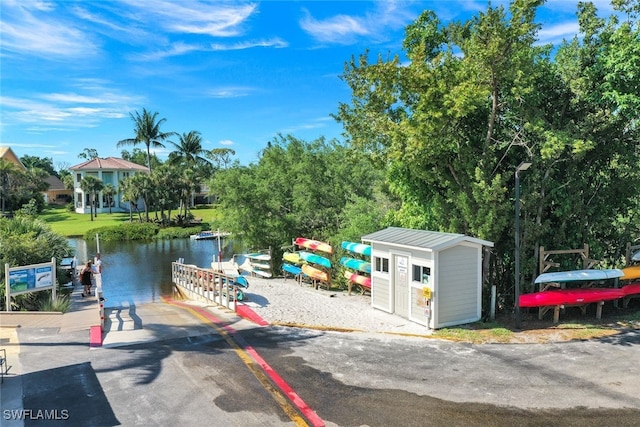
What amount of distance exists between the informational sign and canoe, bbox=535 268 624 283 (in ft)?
48.6

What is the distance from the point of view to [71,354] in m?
9.41

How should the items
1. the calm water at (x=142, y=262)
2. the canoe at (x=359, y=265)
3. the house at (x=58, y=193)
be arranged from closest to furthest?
the canoe at (x=359, y=265) < the calm water at (x=142, y=262) < the house at (x=58, y=193)

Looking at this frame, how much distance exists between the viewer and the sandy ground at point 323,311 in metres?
12.5

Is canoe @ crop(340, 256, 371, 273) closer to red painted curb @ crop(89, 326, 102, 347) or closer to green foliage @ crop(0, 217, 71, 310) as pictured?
red painted curb @ crop(89, 326, 102, 347)

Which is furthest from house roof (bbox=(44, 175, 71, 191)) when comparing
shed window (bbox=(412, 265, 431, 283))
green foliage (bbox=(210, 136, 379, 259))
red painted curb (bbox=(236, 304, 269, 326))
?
shed window (bbox=(412, 265, 431, 283))

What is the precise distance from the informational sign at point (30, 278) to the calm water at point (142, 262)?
5.91m

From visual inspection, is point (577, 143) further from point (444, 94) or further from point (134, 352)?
point (134, 352)

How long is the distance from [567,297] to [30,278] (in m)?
15.8

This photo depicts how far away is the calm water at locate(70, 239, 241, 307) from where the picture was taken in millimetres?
25266

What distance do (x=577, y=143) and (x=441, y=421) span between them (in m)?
8.20

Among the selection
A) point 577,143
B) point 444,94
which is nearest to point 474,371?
point 577,143

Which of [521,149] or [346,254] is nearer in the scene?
[521,149]

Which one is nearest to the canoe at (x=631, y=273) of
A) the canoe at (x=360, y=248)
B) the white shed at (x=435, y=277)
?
the white shed at (x=435, y=277)
